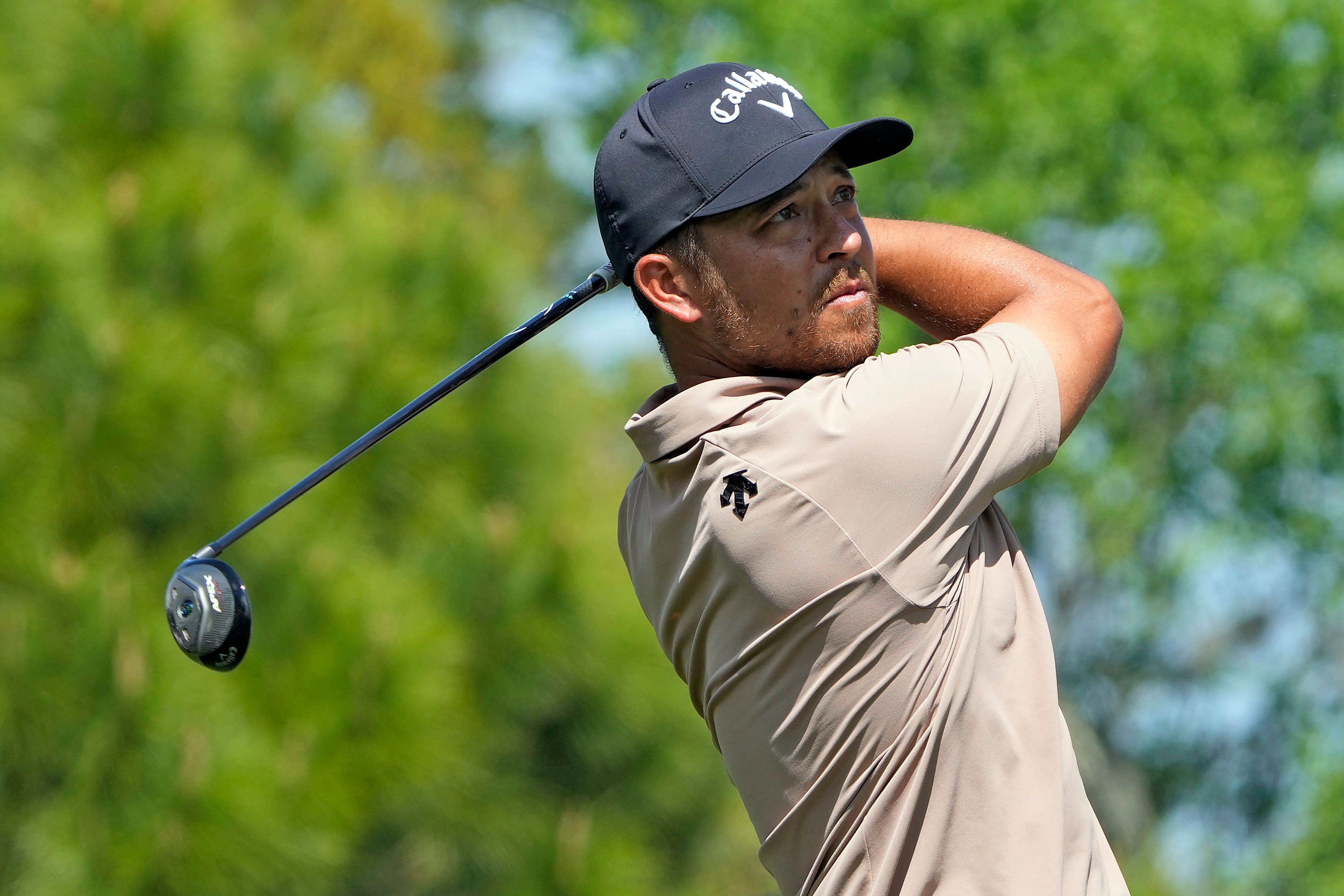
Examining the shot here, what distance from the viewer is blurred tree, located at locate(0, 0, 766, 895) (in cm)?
642

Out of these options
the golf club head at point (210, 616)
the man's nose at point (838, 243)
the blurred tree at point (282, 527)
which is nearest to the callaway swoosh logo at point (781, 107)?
the man's nose at point (838, 243)

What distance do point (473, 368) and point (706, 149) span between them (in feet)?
1.82

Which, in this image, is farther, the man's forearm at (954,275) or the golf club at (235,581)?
the golf club at (235,581)

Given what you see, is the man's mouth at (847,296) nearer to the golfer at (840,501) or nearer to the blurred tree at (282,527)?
the golfer at (840,501)

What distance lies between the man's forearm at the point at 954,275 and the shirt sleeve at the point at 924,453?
0.87ft

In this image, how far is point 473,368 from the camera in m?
2.38

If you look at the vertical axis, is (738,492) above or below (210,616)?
below

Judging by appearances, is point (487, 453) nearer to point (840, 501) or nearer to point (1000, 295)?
point (1000, 295)

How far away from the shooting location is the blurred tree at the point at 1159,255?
12281 millimetres

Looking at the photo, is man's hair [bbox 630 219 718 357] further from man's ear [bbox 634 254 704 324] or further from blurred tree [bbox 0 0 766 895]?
blurred tree [bbox 0 0 766 895]

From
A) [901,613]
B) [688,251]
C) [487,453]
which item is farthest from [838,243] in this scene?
[487,453]

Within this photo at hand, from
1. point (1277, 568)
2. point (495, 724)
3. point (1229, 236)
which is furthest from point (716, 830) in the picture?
point (1277, 568)

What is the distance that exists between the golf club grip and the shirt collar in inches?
12.9

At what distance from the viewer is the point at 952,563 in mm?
1921
